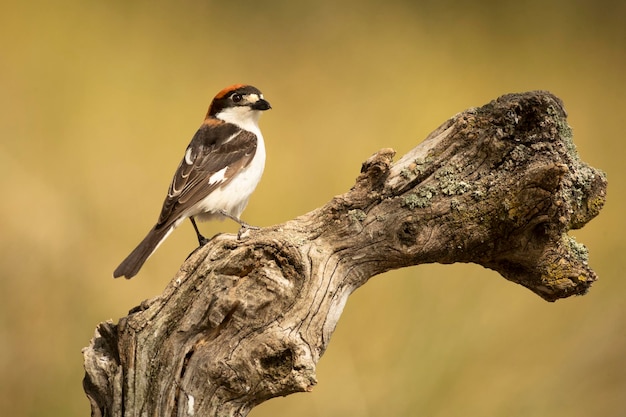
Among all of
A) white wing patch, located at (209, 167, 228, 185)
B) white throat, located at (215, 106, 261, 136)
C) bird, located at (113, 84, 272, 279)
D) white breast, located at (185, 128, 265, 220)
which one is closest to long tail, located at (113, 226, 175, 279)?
bird, located at (113, 84, 272, 279)

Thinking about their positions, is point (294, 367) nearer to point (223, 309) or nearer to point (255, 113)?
point (223, 309)

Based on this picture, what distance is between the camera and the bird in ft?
8.25

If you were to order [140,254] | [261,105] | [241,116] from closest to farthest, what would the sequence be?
1. [140,254]
2. [261,105]
3. [241,116]

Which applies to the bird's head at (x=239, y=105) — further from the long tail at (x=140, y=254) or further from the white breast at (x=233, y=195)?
the long tail at (x=140, y=254)

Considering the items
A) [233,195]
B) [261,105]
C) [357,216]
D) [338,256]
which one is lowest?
[338,256]

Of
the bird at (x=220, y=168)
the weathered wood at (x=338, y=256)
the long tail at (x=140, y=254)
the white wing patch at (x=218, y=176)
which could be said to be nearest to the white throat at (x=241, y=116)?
the bird at (x=220, y=168)

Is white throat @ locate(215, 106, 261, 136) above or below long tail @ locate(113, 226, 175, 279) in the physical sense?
above

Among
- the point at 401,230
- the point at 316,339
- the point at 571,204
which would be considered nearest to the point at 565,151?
the point at 571,204

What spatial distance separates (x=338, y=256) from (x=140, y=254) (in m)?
0.73

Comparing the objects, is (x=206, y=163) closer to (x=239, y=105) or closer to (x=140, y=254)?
(x=239, y=105)

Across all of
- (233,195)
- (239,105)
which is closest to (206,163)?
(233,195)

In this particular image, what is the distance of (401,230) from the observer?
80.3 inches

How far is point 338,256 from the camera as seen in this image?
2.08 metres

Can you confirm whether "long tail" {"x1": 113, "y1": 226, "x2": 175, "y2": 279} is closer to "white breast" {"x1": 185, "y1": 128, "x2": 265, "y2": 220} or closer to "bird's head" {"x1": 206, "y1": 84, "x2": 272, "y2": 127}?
"white breast" {"x1": 185, "y1": 128, "x2": 265, "y2": 220}
